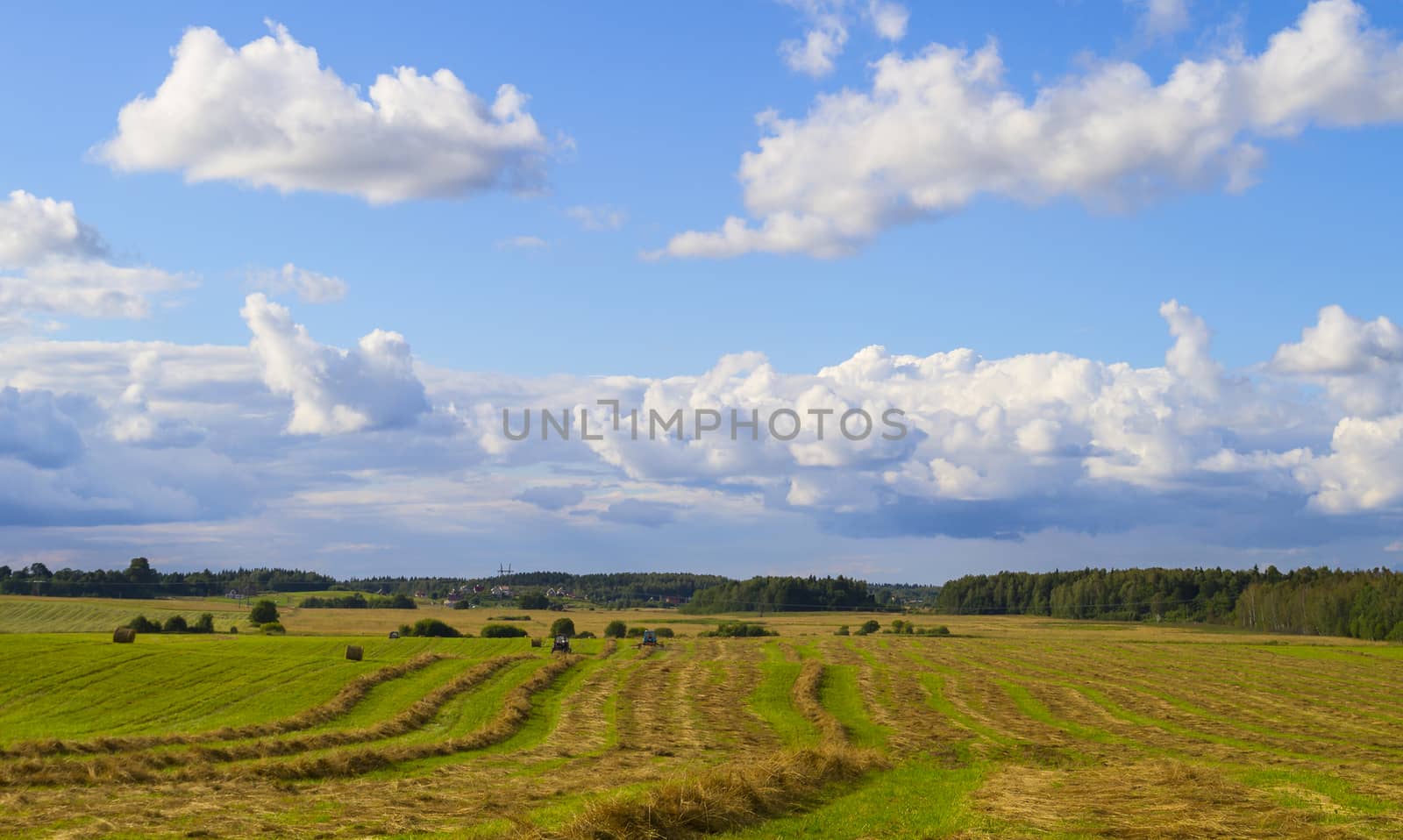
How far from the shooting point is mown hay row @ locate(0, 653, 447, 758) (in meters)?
33.1

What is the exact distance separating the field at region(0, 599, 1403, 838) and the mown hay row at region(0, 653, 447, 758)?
6.4 inches

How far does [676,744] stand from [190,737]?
16.4 metres

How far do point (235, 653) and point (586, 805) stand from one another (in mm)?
62572

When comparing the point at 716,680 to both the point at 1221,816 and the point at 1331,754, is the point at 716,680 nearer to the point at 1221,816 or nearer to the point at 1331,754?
the point at 1331,754

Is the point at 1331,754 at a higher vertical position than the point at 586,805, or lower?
lower

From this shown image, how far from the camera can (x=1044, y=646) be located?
120188 millimetres

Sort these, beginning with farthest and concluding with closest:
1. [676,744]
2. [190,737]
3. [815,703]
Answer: [815,703] < [676,744] < [190,737]

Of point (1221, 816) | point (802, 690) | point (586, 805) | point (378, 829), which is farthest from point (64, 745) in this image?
point (802, 690)

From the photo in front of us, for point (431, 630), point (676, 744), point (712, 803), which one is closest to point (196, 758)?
point (676, 744)

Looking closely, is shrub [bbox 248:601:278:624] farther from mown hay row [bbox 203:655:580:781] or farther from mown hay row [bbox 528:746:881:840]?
mown hay row [bbox 528:746:881:840]

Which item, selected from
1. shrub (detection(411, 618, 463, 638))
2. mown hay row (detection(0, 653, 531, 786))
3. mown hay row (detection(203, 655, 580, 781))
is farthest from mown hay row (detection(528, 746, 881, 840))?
shrub (detection(411, 618, 463, 638))

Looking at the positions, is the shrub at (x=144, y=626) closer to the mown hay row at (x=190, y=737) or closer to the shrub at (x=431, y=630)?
the shrub at (x=431, y=630)

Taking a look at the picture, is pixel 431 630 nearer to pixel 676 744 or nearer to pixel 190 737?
pixel 190 737

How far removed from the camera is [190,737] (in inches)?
1420
